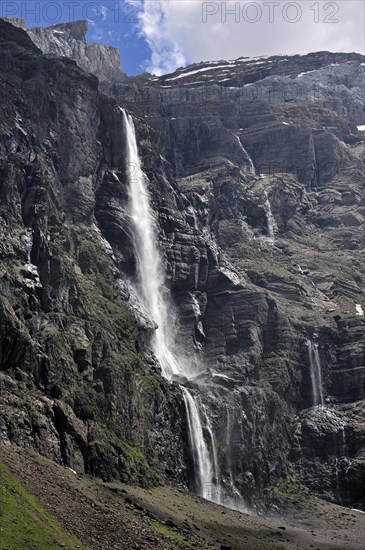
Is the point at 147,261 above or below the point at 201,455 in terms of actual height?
above

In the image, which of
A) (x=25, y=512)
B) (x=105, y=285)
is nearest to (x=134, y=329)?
(x=105, y=285)

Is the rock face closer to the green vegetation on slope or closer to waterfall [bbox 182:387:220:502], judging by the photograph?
waterfall [bbox 182:387:220:502]

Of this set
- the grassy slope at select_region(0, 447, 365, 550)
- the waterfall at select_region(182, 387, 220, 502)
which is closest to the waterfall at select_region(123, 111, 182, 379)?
the waterfall at select_region(182, 387, 220, 502)

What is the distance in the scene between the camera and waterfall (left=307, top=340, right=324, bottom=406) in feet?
484

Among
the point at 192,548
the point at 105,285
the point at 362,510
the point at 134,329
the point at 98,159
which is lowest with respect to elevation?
the point at 192,548

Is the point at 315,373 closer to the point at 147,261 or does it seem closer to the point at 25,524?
the point at 147,261

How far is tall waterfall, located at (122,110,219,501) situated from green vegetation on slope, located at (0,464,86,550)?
51306 mm

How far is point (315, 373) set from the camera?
15062cm

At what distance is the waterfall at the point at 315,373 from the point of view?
5808 inches

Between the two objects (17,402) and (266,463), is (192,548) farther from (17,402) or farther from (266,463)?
(266,463)

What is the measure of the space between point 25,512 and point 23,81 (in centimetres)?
10512

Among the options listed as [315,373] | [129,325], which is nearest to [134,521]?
[129,325]

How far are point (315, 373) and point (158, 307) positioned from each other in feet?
106

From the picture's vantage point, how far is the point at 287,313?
160 meters
